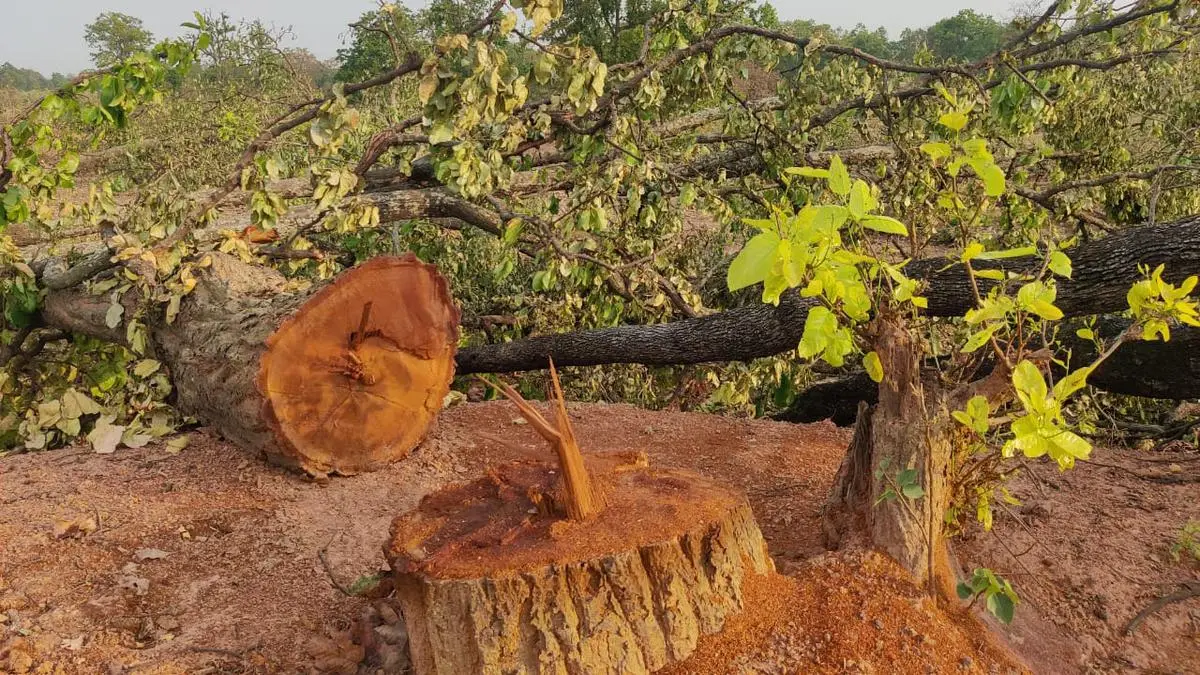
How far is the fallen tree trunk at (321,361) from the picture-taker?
129 inches

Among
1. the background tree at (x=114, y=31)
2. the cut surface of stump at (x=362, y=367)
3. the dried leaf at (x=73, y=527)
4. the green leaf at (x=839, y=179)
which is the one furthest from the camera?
the background tree at (x=114, y=31)

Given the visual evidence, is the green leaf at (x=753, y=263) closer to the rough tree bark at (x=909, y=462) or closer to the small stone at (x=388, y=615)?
the rough tree bark at (x=909, y=462)

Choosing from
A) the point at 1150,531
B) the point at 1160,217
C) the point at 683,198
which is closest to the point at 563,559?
the point at 1150,531

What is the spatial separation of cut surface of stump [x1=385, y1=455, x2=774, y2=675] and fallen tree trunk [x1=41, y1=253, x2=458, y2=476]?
157 centimetres

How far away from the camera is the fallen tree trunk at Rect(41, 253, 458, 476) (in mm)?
3273

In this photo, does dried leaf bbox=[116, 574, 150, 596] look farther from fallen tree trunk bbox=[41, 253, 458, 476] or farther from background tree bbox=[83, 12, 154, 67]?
background tree bbox=[83, 12, 154, 67]

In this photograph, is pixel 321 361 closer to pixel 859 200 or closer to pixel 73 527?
pixel 73 527

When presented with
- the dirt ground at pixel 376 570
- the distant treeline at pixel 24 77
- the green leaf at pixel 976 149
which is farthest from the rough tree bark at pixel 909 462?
the distant treeline at pixel 24 77

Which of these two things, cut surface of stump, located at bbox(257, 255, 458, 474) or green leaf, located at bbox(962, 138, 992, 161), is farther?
cut surface of stump, located at bbox(257, 255, 458, 474)

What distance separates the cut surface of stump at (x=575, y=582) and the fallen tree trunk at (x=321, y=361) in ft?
5.15

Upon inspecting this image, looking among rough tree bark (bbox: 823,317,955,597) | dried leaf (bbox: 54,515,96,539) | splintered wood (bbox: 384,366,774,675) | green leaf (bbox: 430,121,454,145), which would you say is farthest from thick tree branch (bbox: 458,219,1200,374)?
dried leaf (bbox: 54,515,96,539)

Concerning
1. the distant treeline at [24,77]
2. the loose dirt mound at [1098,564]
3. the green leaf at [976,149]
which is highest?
the distant treeline at [24,77]

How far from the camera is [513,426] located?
14.3 ft

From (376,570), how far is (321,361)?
1057 mm
